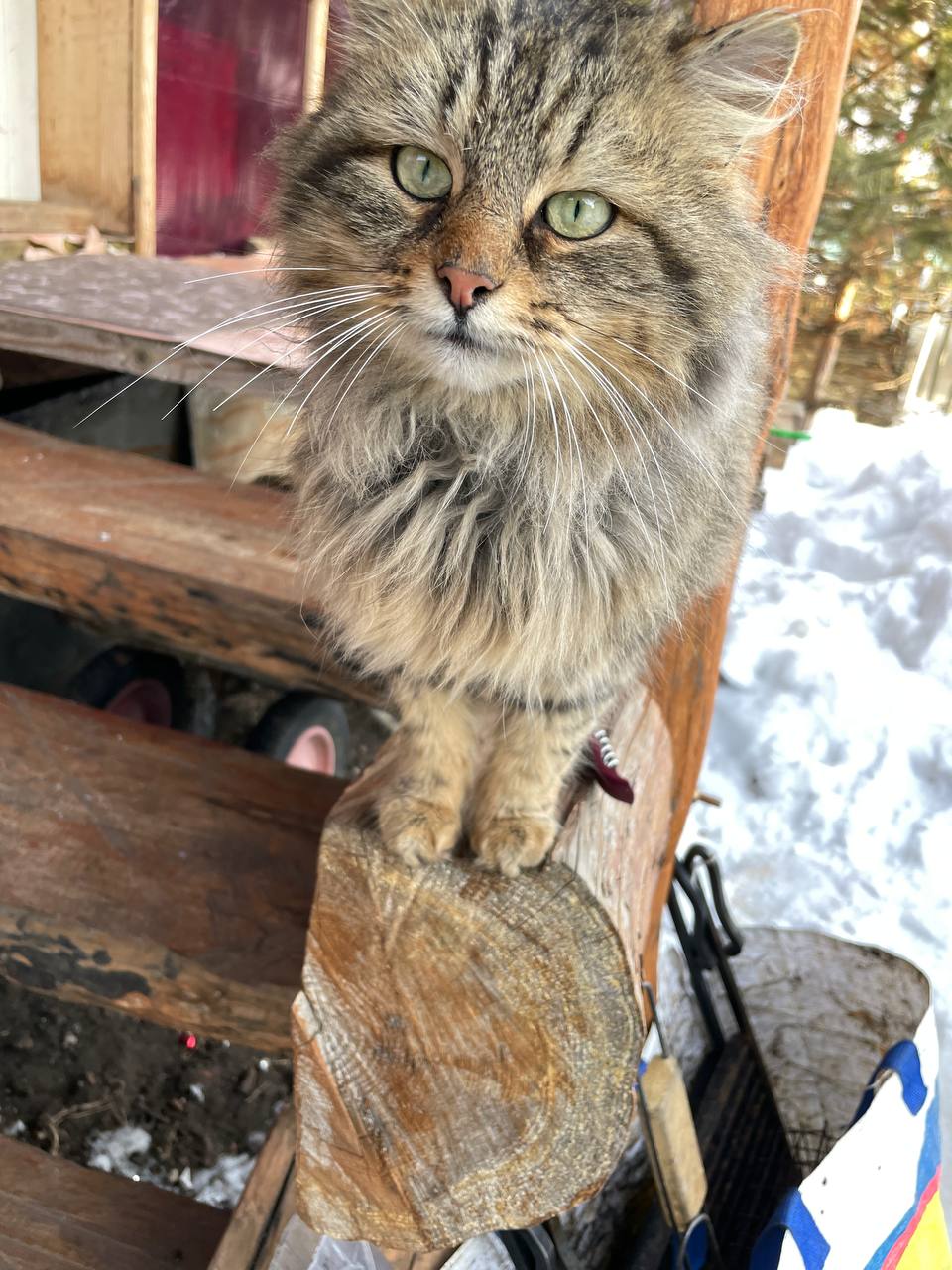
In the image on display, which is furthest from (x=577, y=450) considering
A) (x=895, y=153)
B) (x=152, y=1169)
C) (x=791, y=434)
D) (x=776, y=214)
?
(x=895, y=153)

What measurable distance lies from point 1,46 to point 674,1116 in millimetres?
3318

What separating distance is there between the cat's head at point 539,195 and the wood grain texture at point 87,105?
2369 mm

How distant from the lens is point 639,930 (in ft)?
3.60

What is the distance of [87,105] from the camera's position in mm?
2996

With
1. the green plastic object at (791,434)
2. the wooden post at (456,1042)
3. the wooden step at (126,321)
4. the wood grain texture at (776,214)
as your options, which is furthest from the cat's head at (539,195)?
the green plastic object at (791,434)

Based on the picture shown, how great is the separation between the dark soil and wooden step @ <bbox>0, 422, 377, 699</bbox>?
3.29 feet

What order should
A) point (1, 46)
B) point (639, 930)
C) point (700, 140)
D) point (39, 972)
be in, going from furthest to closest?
point (1, 46)
point (39, 972)
point (639, 930)
point (700, 140)

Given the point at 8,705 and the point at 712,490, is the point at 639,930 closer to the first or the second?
the point at 712,490

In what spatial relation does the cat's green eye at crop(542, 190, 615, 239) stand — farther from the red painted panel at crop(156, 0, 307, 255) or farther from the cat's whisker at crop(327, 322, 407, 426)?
the red painted panel at crop(156, 0, 307, 255)

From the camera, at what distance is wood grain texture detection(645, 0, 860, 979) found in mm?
1401

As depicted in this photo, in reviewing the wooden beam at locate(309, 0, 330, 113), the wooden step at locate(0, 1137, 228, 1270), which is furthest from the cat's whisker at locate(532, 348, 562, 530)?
the wooden beam at locate(309, 0, 330, 113)

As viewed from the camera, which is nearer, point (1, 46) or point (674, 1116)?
point (674, 1116)

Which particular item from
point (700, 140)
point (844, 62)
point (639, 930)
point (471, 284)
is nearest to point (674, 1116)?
point (639, 930)

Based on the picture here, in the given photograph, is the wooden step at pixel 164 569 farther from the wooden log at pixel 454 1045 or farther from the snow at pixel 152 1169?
the snow at pixel 152 1169
